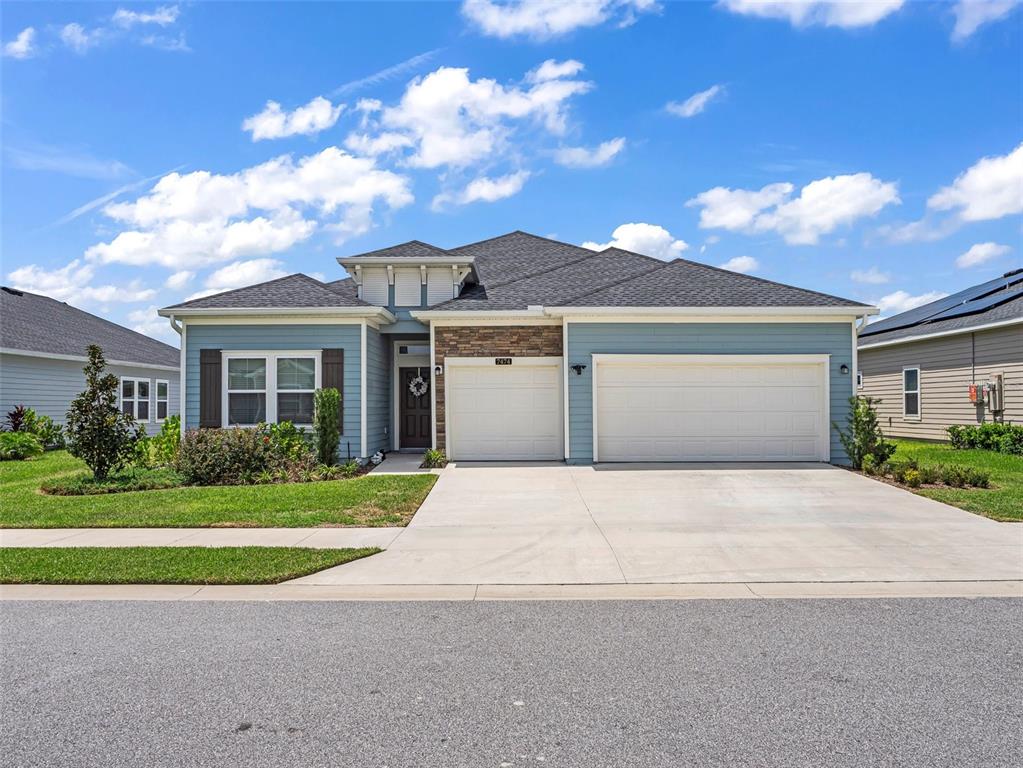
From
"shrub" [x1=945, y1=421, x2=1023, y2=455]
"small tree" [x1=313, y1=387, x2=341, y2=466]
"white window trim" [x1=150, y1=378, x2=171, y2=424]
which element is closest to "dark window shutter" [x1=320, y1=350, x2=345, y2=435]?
"small tree" [x1=313, y1=387, x2=341, y2=466]

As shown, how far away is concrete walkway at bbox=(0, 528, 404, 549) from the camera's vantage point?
776 centimetres

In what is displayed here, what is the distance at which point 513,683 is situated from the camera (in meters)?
4.05

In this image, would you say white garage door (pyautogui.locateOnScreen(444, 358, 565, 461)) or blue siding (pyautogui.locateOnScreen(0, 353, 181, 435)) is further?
blue siding (pyautogui.locateOnScreen(0, 353, 181, 435))

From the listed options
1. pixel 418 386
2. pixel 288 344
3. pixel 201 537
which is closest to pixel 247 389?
pixel 288 344

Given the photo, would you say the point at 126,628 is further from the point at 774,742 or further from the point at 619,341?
the point at 619,341

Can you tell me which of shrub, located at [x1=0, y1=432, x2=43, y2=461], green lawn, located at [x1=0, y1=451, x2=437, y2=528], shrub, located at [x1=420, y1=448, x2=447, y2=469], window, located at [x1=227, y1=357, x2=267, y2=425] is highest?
window, located at [x1=227, y1=357, x2=267, y2=425]

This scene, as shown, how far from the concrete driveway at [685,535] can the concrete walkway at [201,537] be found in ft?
1.92

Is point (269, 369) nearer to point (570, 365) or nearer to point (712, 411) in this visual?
point (570, 365)

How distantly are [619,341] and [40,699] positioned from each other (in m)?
11.7

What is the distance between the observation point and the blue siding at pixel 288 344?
14.7 metres

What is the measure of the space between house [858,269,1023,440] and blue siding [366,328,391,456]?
15.0 m

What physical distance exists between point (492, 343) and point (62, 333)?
15.8 meters

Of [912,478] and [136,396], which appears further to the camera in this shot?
[136,396]

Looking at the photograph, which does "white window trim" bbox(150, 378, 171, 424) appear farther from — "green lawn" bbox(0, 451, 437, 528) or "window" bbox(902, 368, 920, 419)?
"window" bbox(902, 368, 920, 419)
